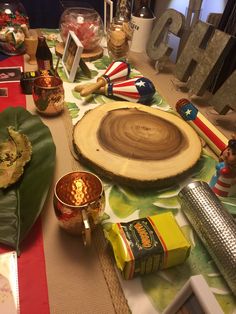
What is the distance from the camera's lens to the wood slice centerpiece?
728 mm

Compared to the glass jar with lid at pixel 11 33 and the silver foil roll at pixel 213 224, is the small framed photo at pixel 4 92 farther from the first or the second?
the silver foil roll at pixel 213 224

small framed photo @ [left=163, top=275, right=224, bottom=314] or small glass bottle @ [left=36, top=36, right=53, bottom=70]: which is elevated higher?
small framed photo @ [left=163, top=275, right=224, bottom=314]

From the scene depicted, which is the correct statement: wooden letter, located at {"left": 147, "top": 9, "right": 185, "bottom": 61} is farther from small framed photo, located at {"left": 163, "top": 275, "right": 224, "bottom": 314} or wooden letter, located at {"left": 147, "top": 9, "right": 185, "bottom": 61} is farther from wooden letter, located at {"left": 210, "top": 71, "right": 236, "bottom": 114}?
small framed photo, located at {"left": 163, "top": 275, "right": 224, "bottom": 314}

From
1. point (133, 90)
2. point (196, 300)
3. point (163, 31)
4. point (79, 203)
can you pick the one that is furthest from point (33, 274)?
point (163, 31)

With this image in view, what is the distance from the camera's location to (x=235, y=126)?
40.0 inches

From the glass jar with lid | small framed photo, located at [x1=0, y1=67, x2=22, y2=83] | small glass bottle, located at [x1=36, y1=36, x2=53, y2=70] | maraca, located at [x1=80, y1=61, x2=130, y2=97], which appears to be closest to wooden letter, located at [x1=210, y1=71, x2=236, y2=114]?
maraca, located at [x1=80, y1=61, x2=130, y2=97]

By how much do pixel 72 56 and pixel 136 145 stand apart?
56cm

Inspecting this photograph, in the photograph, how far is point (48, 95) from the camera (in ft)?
3.09

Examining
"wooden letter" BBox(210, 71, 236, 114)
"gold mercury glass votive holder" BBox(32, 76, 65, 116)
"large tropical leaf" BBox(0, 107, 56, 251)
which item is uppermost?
"wooden letter" BBox(210, 71, 236, 114)

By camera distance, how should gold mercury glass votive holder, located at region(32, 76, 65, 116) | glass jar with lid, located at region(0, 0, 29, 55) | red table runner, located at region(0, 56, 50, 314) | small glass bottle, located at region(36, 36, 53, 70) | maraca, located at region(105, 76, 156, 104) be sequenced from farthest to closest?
glass jar with lid, located at region(0, 0, 29, 55) < small glass bottle, located at region(36, 36, 53, 70) < maraca, located at region(105, 76, 156, 104) < gold mercury glass votive holder, located at region(32, 76, 65, 116) < red table runner, located at region(0, 56, 50, 314)

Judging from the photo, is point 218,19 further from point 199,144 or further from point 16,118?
point 16,118

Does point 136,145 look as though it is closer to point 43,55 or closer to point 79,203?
point 79,203

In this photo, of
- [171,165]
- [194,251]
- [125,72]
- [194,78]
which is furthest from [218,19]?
[194,251]

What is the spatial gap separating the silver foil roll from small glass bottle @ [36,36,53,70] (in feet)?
2.61
